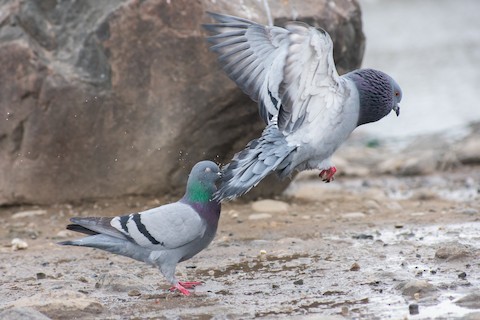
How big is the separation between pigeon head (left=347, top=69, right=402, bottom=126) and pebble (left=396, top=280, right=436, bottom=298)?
1.63 m

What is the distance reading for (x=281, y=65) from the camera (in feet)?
20.7

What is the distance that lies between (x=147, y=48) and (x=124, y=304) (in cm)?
312

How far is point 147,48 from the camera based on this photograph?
801 cm

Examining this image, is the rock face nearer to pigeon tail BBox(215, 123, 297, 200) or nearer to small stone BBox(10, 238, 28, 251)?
small stone BBox(10, 238, 28, 251)

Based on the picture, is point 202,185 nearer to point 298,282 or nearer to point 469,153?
point 298,282

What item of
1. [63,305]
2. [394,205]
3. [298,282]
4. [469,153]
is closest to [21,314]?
[63,305]

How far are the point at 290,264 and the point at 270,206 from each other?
209 cm

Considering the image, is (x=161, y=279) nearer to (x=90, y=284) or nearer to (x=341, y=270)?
(x=90, y=284)

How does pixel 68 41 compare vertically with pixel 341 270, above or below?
above

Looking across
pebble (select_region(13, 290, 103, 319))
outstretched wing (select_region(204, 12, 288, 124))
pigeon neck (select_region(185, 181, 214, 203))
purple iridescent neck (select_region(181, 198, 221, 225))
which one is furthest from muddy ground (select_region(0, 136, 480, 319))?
outstretched wing (select_region(204, 12, 288, 124))

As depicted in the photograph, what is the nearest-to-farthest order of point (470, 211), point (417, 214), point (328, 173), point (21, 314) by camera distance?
point (21, 314)
point (328, 173)
point (470, 211)
point (417, 214)

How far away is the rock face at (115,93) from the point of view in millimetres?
7973

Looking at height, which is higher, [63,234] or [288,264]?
[63,234]

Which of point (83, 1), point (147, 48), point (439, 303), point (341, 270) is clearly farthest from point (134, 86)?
point (439, 303)
